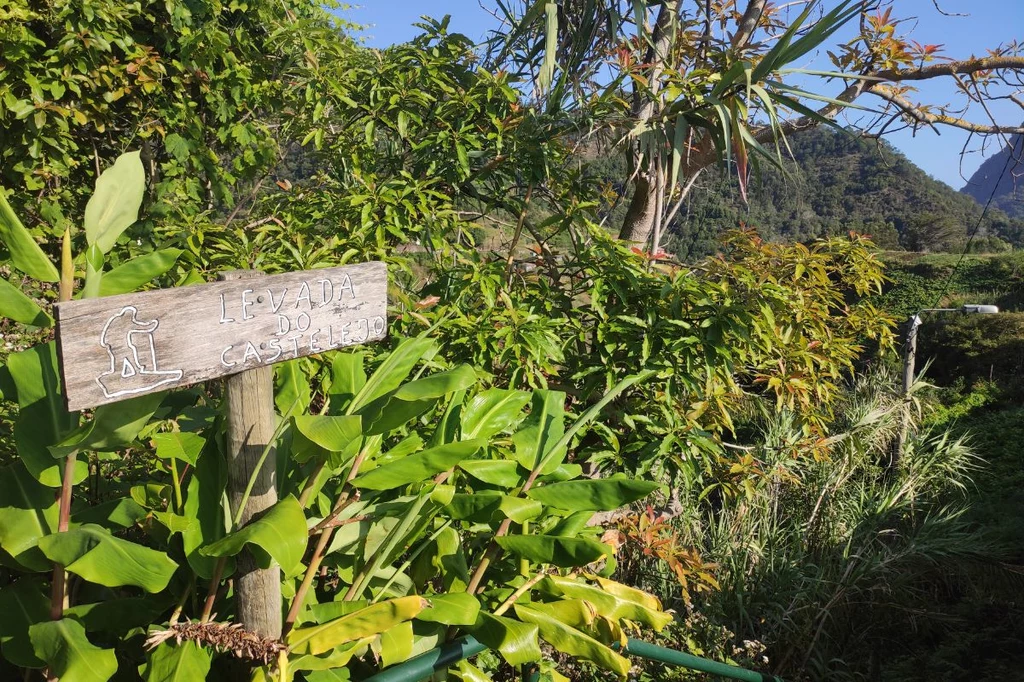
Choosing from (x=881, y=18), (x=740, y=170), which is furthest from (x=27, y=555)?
(x=881, y=18)

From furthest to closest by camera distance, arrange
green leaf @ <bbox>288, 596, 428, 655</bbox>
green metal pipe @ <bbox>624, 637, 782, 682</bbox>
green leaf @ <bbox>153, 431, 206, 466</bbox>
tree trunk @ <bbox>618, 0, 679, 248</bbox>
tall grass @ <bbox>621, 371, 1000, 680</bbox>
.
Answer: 1. tall grass @ <bbox>621, 371, 1000, 680</bbox>
2. tree trunk @ <bbox>618, 0, 679, 248</bbox>
3. green metal pipe @ <bbox>624, 637, 782, 682</bbox>
4. green leaf @ <bbox>153, 431, 206, 466</bbox>
5. green leaf @ <bbox>288, 596, 428, 655</bbox>

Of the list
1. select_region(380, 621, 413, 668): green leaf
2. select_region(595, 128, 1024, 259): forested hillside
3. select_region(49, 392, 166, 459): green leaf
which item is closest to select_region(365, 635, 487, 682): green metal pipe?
select_region(380, 621, 413, 668): green leaf

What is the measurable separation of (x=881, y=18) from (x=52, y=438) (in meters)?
3.26

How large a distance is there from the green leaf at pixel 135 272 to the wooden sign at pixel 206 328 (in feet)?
0.57

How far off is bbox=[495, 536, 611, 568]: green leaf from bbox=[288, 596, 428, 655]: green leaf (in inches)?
7.9

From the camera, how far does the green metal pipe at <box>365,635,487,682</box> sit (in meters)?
0.96

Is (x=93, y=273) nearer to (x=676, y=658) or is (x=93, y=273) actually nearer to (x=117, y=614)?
(x=117, y=614)

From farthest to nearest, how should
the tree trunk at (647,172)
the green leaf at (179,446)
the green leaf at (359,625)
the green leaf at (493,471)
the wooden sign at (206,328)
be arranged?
the tree trunk at (647,172), the green leaf at (493,471), the green leaf at (179,446), the green leaf at (359,625), the wooden sign at (206,328)

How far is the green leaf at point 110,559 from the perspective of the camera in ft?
2.93

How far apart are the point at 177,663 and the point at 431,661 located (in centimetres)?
37

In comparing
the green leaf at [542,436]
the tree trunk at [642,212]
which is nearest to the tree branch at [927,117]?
the tree trunk at [642,212]

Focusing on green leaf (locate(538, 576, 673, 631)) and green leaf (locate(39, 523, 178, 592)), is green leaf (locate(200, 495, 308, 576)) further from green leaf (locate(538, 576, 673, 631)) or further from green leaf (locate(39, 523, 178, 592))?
green leaf (locate(538, 576, 673, 631))

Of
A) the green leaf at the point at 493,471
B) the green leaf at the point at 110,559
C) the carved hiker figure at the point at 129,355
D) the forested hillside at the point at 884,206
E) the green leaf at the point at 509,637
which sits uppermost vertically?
the forested hillside at the point at 884,206

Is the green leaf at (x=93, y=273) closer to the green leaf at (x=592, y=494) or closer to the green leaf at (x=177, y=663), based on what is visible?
the green leaf at (x=177, y=663)
